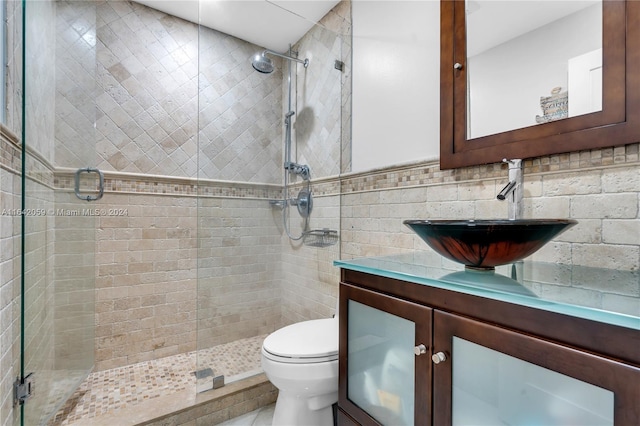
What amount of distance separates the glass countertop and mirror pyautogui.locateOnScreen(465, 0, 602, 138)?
52 centimetres

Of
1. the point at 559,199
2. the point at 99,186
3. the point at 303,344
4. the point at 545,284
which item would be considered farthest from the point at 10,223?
the point at 559,199

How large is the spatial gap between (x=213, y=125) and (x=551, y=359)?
188cm

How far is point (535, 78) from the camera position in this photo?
1.13 meters

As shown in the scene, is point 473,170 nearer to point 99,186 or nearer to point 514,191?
point 514,191

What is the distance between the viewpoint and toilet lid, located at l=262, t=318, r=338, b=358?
1.33 metres

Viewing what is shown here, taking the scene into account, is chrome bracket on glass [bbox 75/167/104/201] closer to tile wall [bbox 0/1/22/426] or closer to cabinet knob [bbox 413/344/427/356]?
tile wall [bbox 0/1/22/426]

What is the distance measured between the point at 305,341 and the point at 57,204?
1.44 meters

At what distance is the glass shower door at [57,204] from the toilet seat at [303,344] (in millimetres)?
977

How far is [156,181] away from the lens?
2260 millimetres

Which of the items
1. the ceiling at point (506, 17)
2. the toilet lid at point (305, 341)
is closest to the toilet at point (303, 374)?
the toilet lid at point (305, 341)

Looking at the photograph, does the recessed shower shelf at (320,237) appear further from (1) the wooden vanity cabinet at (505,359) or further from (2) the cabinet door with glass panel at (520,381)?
(2) the cabinet door with glass panel at (520,381)

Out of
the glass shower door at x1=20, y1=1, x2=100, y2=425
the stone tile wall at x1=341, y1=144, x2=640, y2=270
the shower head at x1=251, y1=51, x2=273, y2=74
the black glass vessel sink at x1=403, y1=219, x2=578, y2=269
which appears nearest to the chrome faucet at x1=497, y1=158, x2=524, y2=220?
the stone tile wall at x1=341, y1=144, x2=640, y2=270

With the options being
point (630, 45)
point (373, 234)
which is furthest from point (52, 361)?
point (630, 45)

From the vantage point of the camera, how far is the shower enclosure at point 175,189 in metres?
1.77
